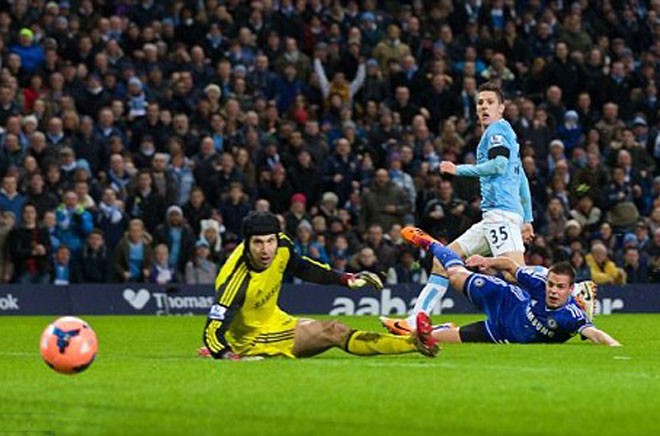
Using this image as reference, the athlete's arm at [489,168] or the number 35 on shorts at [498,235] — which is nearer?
the athlete's arm at [489,168]

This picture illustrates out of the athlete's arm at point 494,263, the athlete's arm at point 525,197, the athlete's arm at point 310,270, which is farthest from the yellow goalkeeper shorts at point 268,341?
the athlete's arm at point 525,197

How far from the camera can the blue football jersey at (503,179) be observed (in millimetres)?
17344

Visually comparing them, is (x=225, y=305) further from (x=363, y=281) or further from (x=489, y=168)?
(x=489, y=168)

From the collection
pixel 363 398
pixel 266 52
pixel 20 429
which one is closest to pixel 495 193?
pixel 363 398

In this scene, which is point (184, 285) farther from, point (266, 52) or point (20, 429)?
point (20, 429)

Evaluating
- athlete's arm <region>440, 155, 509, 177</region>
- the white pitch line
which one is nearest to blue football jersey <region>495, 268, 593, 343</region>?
athlete's arm <region>440, 155, 509, 177</region>

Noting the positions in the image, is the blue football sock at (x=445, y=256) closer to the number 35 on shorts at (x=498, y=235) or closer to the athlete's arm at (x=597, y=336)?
the number 35 on shorts at (x=498, y=235)

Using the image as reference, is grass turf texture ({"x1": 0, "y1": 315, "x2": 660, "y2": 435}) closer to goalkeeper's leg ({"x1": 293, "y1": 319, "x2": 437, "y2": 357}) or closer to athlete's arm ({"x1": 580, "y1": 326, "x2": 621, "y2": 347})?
goalkeeper's leg ({"x1": 293, "y1": 319, "x2": 437, "y2": 357})

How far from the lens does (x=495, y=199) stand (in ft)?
58.1

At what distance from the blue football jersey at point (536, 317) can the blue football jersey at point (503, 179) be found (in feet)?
2.85

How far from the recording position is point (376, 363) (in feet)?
46.5

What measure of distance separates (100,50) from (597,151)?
29.2 ft

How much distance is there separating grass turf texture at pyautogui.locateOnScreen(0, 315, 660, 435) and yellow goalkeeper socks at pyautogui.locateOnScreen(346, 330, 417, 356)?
0.10 meters

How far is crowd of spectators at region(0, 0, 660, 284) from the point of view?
27125 millimetres
